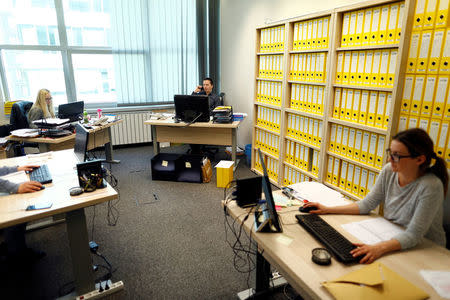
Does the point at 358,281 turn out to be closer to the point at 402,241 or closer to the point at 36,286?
the point at 402,241

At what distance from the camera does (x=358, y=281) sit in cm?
105

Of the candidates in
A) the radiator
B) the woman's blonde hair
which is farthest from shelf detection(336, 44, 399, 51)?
the radiator

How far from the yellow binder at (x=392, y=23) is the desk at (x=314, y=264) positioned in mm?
1548

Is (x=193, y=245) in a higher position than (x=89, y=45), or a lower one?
lower

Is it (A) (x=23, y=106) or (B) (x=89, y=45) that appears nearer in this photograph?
(A) (x=23, y=106)

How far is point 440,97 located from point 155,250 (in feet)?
7.84

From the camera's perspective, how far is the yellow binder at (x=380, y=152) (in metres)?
2.39

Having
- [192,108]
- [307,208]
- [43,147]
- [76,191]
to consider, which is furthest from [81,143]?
[307,208]

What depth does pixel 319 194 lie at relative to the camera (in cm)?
184

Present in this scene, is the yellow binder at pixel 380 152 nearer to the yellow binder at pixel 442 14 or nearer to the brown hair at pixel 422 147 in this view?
the yellow binder at pixel 442 14

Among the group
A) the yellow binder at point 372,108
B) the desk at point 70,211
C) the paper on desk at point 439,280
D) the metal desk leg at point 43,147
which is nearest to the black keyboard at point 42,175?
the desk at point 70,211

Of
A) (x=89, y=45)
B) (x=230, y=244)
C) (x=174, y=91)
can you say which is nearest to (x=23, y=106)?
(x=89, y=45)

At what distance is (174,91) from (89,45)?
1648mm

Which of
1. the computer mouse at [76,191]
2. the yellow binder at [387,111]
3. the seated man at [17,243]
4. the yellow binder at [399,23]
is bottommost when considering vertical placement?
the seated man at [17,243]
